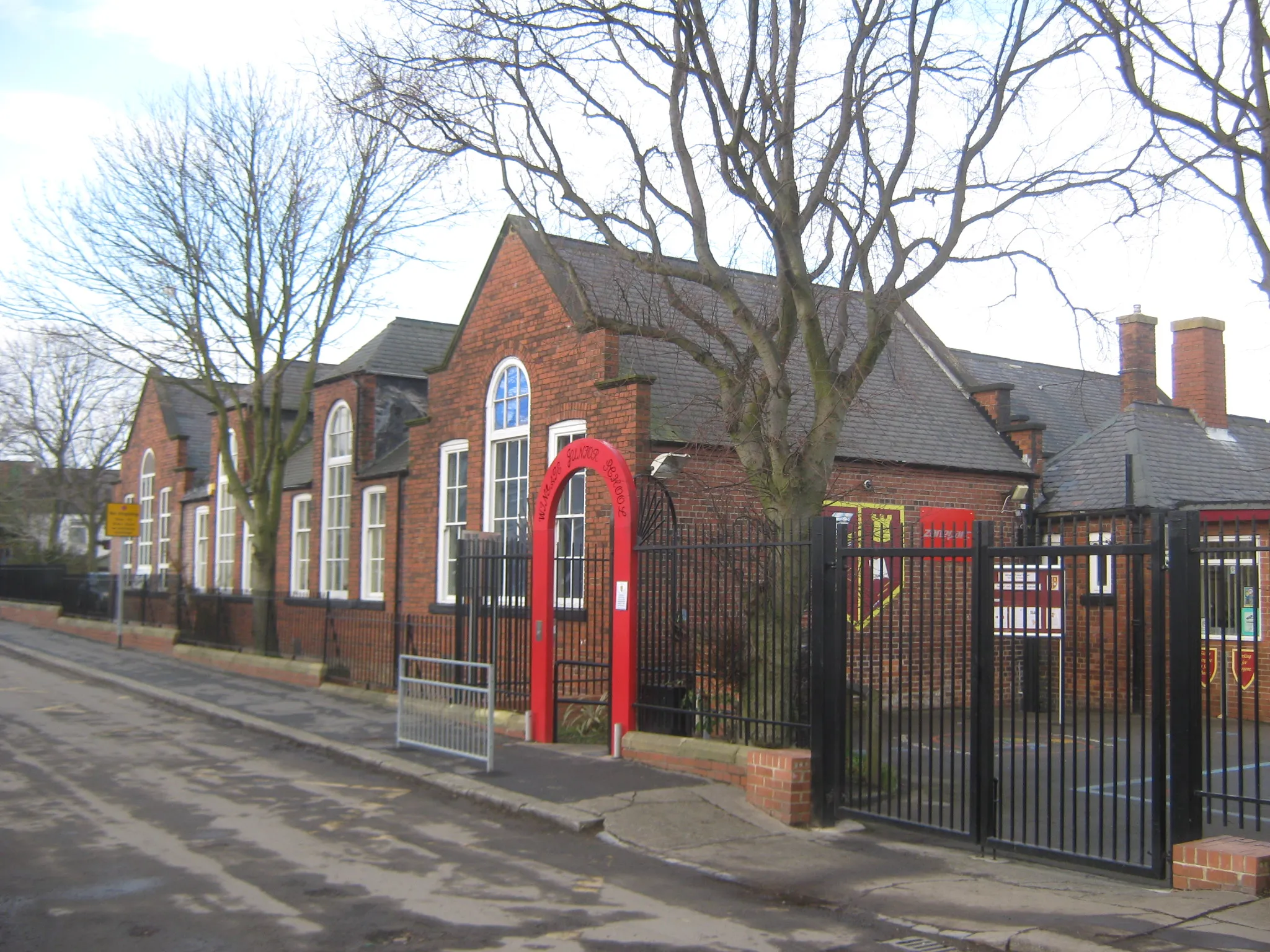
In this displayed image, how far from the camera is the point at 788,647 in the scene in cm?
988

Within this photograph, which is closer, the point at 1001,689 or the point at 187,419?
the point at 1001,689

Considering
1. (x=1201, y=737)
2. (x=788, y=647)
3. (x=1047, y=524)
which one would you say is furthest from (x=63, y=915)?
(x=1047, y=524)

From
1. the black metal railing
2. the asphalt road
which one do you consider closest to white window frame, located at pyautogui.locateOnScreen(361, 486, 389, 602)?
the asphalt road

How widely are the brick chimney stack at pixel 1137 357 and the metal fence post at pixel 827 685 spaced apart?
50.9ft

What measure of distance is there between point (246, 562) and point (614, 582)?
18.9 meters

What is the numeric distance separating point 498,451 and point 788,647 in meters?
8.91

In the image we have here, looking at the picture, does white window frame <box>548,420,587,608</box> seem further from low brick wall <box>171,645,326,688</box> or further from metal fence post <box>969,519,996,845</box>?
metal fence post <box>969,519,996,845</box>

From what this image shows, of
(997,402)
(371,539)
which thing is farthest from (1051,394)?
(371,539)

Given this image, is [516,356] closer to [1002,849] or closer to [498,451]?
[498,451]

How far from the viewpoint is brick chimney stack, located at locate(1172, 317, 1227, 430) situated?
70.7 ft

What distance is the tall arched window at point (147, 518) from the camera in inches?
1366

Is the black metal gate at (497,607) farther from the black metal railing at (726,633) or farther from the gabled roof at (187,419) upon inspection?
the gabled roof at (187,419)

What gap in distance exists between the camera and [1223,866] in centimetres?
691

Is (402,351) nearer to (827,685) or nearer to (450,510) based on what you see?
(450,510)
